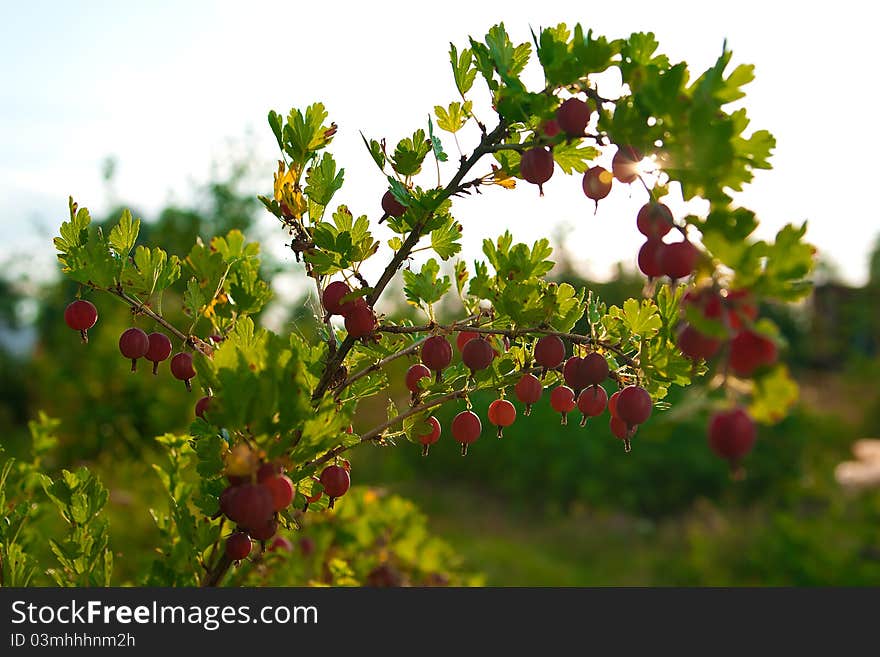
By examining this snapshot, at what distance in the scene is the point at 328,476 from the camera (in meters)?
1.47

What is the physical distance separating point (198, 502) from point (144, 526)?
11.7 feet

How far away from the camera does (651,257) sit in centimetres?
108

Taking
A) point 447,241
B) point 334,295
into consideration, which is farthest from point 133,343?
point 447,241

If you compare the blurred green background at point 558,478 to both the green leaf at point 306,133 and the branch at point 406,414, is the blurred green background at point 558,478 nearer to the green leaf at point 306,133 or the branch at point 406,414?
the branch at point 406,414

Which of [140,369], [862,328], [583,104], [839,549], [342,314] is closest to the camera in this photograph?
[583,104]

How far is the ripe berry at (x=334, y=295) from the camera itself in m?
1.42

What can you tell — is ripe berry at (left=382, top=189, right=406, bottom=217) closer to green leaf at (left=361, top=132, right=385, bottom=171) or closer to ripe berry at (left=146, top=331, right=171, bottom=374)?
green leaf at (left=361, top=132, right=385, bottom=171)

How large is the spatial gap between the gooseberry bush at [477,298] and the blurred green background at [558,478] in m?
1.90

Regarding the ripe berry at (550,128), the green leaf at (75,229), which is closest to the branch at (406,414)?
the ripe berry at (550,128)

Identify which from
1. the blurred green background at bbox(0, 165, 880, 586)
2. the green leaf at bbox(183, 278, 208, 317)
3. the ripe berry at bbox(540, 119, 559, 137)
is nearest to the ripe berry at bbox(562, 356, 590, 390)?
the ripe berry at bbox(540, 119, 559, 137)

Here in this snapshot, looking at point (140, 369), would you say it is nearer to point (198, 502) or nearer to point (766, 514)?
point (198, 502)

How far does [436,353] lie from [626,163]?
513 mm

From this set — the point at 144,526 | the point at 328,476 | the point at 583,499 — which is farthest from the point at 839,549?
the point at 328,476

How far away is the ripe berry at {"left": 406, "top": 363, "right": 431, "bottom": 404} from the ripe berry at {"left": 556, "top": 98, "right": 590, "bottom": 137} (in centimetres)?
63
